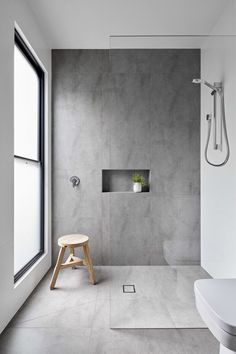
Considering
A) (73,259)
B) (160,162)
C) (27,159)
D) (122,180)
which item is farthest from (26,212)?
(160,162)

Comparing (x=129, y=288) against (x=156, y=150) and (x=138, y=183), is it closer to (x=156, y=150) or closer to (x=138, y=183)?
(x=138, y=183)

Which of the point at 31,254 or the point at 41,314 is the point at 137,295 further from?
the point at 31,254

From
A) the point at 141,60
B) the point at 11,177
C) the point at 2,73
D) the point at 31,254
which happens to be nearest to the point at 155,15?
the point at 141,60

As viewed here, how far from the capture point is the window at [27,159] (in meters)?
2.35

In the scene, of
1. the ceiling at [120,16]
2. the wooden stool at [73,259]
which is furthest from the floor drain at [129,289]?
the ceiling at [120,16]

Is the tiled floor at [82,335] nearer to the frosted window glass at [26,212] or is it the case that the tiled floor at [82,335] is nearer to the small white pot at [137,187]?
the frosted window glass at [26,212]

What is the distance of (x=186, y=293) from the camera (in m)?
1.93

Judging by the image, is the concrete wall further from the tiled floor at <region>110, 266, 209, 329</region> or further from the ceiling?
the ceiling

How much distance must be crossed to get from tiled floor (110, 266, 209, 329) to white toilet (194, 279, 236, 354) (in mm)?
494

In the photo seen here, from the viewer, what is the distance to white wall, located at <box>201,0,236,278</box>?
1910 mm

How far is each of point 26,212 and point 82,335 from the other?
4.13 ft

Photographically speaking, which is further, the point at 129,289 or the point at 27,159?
the point at 27,159

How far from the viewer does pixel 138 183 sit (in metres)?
2.20

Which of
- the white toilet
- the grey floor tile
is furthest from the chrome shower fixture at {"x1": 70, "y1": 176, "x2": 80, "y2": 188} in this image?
the white toilet
